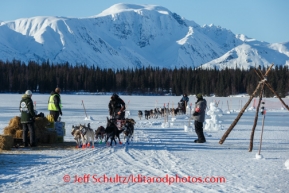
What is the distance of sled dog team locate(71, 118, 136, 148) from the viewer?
45.2 feet

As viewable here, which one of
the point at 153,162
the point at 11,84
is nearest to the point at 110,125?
the point at 153,162

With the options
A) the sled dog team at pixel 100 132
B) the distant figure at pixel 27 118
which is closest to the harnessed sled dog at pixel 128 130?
the sled dog team at pixel 100 132

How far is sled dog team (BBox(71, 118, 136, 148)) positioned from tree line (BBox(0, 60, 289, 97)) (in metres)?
99.1

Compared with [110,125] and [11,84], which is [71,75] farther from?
[110,125]

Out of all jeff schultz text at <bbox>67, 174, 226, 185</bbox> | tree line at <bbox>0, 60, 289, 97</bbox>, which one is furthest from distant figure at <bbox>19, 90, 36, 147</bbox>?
tree line at <bbox>0, 60, 289, 97</bbox>

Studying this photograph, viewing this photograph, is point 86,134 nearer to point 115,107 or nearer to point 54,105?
point 54,105

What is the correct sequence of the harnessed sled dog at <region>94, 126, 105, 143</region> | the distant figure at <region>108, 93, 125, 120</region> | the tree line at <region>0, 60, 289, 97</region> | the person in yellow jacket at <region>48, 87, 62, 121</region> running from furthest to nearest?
the tree line at <region>0, 60, 289, 97</region> < the distant figure at <region>108, 93, 125, 120</region> < the person in yellow jacket at <region>48, 87, 62, 121</region> < the harnessed sled dog at <region>94, 126, 105, 143</region>

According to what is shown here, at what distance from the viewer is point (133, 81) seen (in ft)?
417

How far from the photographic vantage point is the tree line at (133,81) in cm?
11607

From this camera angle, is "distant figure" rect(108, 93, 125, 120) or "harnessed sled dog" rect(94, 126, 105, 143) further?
"distant figure" rect(108, 93, 125, 120)

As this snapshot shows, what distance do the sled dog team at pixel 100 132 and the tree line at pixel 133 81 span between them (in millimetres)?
99115


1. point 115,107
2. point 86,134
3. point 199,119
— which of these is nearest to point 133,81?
point 115,107

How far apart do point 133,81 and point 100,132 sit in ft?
370

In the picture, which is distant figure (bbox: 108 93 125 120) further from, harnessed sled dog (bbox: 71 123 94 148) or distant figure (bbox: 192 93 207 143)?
harnessed sled dog (bbox: 71 123 94 148)
